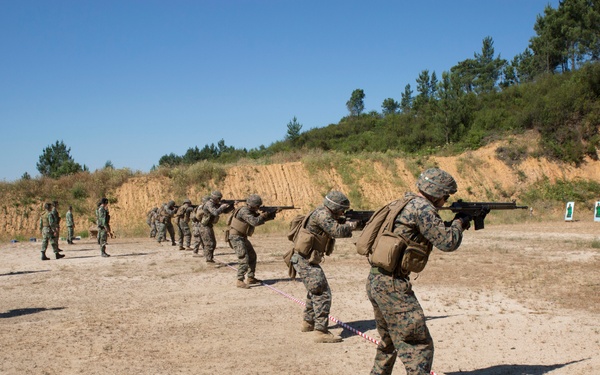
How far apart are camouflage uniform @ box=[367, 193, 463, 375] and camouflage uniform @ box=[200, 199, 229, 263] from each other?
31.1 ft

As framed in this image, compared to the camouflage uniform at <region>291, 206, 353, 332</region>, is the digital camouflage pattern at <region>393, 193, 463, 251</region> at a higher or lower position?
higher

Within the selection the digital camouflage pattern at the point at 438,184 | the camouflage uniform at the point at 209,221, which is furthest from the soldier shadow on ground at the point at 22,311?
the digital camouflage pattern at the point at 438,184

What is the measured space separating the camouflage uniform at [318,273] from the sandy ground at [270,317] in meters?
0.38

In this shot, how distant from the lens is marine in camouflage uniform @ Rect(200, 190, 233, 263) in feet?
46.2

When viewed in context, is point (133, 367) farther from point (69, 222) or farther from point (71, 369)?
point (69, 222)

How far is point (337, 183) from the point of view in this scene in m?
35.3

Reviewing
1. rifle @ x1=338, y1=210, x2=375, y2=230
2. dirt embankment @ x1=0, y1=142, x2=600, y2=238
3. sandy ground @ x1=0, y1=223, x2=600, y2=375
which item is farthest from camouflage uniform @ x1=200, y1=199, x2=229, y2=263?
dirt embankment @ x1=0, y1=142, x2=600, y2=238

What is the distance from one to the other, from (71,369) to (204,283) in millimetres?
5942

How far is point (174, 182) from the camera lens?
33438 mm

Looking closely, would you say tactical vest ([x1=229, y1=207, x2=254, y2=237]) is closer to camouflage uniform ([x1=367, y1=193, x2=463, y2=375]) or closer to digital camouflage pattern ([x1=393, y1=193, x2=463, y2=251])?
camouflage uniform ([x1=367, y1=193, x2=463, y2=375])

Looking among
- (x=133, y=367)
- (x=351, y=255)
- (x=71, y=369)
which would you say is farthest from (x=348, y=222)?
(x=351, y=255)

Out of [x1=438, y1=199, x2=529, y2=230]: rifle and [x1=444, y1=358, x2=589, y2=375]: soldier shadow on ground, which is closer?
[x1=438, y1=199, x2=529, y2=230]: rifle

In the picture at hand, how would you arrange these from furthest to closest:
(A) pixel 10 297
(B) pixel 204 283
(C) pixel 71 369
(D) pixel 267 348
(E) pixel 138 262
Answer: (E) pixel 138 262 → (B) pixel 204 283 → (A) pixel 10 297 → (D) pixel 267 348 → (C) pixel 71 369

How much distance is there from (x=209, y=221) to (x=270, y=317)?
620 cm
